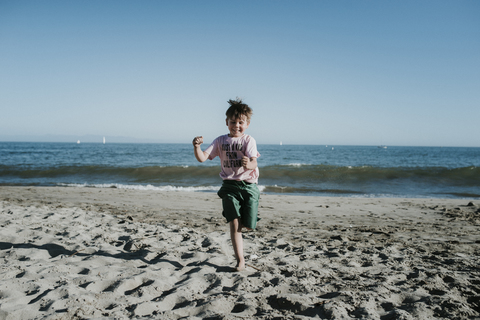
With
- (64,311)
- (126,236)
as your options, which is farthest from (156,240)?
(64,311)

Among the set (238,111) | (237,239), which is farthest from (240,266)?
(238,111)

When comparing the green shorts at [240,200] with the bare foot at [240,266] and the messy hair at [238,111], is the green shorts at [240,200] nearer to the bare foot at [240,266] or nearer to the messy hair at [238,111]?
the bare foot at [240,266]

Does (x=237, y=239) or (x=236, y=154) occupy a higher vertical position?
(x=236, y=154)

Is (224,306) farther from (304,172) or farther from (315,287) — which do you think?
(304,172)

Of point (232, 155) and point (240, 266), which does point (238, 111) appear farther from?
point (240, 266)

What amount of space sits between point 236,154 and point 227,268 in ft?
3.92

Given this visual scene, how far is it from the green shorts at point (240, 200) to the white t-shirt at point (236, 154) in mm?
70

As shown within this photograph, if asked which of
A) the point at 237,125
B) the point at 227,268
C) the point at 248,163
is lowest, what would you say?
the point at 227,268

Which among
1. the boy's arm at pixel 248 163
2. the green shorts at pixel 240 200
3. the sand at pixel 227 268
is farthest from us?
the green shorts at pixel 240 200

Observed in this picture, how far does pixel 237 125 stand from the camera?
2916mm

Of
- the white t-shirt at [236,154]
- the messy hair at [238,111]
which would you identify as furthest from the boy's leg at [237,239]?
the messy hair at [238,111]

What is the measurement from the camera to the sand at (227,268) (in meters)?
2.14

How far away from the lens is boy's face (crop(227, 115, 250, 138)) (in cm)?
291

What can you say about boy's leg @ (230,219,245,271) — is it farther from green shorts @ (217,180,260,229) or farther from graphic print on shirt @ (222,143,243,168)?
graphic print on shirt @ (222,143,243,168)
